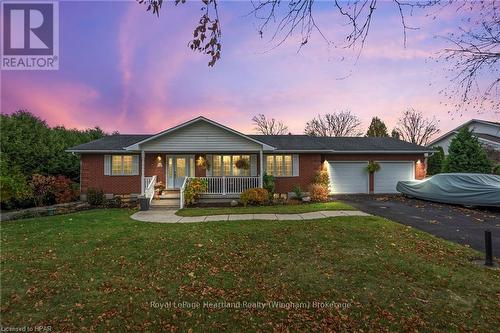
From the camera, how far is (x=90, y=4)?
23.2 ft

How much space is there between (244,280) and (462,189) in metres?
13.6

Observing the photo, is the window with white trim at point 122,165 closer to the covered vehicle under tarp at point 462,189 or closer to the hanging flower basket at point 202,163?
the hanging flower basket at point 202,163

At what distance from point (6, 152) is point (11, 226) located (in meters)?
9.16

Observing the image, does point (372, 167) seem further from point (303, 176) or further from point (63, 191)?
point (63, 191)

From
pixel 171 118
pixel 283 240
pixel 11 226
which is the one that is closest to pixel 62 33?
pixel 11 226

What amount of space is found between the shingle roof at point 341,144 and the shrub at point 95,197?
34.0 ft

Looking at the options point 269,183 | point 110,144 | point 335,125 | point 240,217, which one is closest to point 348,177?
point 269,183

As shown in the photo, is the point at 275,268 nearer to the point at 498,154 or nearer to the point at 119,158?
the point at 119,158

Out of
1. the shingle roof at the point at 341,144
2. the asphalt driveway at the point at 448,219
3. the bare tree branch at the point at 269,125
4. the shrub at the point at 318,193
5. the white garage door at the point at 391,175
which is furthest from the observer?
the bare tree branch at the point at 269,125

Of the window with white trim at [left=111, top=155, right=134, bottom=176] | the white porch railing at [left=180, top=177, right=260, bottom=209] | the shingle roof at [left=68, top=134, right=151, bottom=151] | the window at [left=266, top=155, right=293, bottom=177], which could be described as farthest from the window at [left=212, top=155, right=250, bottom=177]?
the shingle roof at [left=68, top=134, right=151, bottom=151]

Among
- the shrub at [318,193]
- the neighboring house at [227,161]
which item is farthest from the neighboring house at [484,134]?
the shrub at [318,193]

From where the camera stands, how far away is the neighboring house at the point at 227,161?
15.4m

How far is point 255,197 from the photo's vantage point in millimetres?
14508

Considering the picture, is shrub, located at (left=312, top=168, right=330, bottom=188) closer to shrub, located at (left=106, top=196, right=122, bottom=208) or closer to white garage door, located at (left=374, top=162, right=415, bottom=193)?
white garage door, located at (left=374, top=162, right=415, bottom=193)
